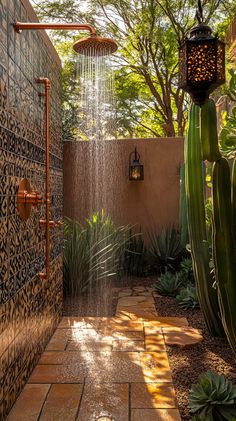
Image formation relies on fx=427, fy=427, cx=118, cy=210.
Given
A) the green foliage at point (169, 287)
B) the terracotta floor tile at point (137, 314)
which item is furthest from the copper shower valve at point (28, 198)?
the green foliage at point (169, 287)

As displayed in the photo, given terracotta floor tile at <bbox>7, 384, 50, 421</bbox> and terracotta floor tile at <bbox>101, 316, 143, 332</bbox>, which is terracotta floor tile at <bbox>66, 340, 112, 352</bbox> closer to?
terracotta floor tile at <bbox>101, 316, 143, 332</bbox>

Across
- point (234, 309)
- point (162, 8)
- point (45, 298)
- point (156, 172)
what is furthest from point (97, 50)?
point (162, 8)

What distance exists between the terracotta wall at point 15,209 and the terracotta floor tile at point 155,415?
0.62 meters

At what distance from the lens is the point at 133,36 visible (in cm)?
888

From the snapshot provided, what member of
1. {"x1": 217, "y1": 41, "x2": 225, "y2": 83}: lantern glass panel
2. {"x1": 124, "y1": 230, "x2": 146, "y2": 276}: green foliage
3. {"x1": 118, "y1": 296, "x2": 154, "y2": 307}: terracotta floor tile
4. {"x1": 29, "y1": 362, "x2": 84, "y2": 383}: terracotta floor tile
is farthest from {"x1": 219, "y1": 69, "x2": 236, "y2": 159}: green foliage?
{"x1": 124, "y1": 230, "x2": 146, "y2": 276}: green foliage

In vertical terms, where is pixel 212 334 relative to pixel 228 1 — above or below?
below

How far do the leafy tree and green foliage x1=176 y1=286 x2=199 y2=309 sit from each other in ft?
18.4

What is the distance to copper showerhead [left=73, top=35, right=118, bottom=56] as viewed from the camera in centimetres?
274

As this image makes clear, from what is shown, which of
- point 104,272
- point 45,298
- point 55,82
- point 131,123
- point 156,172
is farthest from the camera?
point 131,123

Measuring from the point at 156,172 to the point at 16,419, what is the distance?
4.24m

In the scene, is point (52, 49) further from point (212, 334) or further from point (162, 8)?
point (162, 8)

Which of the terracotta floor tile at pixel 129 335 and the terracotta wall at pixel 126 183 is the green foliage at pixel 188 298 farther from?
the terracotta wall at pixel 126 183

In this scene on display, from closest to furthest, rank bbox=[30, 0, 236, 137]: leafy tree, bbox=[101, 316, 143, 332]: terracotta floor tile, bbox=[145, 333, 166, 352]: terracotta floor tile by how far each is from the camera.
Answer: bbox=[145, 333, 166, 352]: terracotta floor tile, bbox=[101, 316, 143, 332]: terracotta floor tile, bbox=[30, 0, 236, 137]: leafy tree

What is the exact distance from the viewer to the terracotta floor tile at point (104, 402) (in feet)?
6.80
